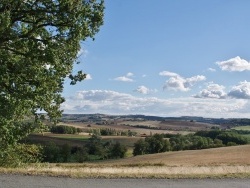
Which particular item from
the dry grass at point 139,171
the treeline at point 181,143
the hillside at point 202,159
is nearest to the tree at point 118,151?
the treeline at point 181,143

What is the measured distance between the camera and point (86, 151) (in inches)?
3607

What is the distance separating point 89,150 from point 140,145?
583 inches

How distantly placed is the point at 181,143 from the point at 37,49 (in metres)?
Result: 95.5

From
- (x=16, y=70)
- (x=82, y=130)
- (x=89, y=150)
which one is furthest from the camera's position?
(x=82, y=130)

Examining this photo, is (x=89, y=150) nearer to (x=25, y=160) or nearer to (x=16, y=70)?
(x=25, y=160)

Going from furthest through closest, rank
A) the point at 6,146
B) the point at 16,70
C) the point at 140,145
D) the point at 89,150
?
the point at 140,145 < the point at 89,150 < the point at 6,146 < the point at 16,70

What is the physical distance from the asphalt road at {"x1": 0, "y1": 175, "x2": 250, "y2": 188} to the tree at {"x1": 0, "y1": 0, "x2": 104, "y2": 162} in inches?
172

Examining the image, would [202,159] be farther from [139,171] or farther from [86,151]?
[139,171]

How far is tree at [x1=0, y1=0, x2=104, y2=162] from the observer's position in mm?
17625

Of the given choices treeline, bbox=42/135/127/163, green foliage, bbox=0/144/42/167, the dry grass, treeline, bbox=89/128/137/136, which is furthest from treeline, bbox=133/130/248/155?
green foliage, bbox=0/144/42/167

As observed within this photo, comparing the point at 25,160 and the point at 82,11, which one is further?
the point at 25,160

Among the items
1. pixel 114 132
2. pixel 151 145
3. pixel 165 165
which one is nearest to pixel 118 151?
pixel 151 145

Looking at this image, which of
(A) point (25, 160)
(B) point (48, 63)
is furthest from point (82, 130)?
(B) point (48, 63)

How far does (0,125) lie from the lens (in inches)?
701
